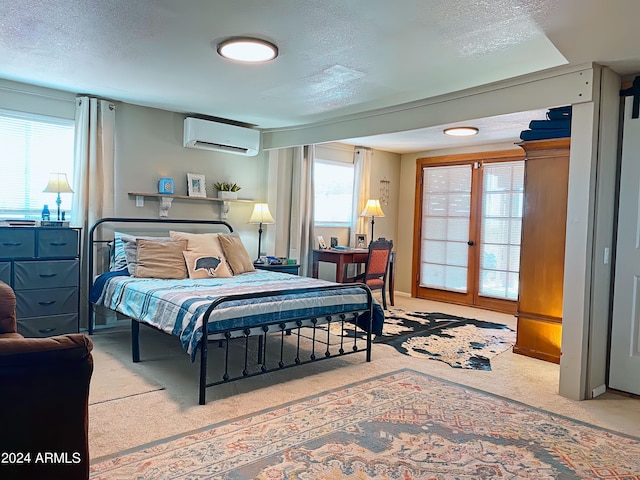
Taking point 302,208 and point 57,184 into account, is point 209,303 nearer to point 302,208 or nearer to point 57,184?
point 57,184

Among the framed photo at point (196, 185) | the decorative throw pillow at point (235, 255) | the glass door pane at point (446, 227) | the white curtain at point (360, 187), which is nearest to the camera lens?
the decorative throw pillow at point (235, 255)

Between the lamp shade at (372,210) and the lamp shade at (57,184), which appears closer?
the lamp shade at (57,184)

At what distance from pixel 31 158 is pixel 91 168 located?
499mm

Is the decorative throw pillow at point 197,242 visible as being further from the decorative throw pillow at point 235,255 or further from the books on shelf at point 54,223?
the books on shelf at point 54,223

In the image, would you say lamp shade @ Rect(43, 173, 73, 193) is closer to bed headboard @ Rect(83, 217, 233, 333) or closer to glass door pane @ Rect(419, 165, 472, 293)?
bed headboard @ Rect(83, 217, 233, 333)

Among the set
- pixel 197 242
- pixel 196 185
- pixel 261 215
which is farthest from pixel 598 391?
pixel 196 185

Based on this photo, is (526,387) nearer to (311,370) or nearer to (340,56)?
(311,370)

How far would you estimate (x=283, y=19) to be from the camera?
8.69 feet

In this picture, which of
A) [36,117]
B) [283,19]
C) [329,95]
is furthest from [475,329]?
[36,117]

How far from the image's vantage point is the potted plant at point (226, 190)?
5520 millimetres

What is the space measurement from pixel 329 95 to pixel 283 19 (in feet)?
5.37

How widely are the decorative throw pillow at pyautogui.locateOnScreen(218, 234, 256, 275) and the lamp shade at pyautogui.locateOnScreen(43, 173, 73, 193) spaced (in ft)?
4.79

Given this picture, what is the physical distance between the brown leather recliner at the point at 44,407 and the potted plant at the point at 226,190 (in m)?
4.09

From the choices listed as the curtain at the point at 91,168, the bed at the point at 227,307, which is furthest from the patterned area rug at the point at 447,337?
the curtain at the point at 91,168
